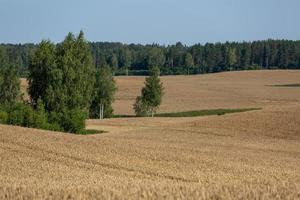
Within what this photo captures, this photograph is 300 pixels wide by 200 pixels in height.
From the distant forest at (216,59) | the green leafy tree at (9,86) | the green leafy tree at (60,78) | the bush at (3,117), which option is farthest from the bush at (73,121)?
the distant forest at (216,59)

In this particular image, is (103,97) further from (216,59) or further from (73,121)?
(216,59)

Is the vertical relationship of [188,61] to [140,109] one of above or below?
above

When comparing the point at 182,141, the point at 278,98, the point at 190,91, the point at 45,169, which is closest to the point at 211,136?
the point at 182,141

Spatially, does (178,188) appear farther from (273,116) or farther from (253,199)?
(273,116)

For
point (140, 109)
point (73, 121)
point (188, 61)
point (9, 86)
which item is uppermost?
point (188, 61)

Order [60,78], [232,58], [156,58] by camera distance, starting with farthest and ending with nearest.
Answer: [156,58], [232,58], [60,78]

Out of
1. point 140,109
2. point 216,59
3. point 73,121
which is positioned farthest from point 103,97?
point 216,59

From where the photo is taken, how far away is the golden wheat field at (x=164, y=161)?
39.3ft

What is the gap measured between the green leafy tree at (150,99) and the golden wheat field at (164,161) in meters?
18.8

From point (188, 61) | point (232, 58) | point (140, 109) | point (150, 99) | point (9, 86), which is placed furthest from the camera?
point (188, 61)

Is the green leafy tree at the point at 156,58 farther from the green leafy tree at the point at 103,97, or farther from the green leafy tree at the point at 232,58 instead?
the green leafy tree at the point at 103,97

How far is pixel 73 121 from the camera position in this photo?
4747cm

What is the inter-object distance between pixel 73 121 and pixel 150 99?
116ft

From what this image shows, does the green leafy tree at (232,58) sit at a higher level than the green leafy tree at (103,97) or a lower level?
higher
